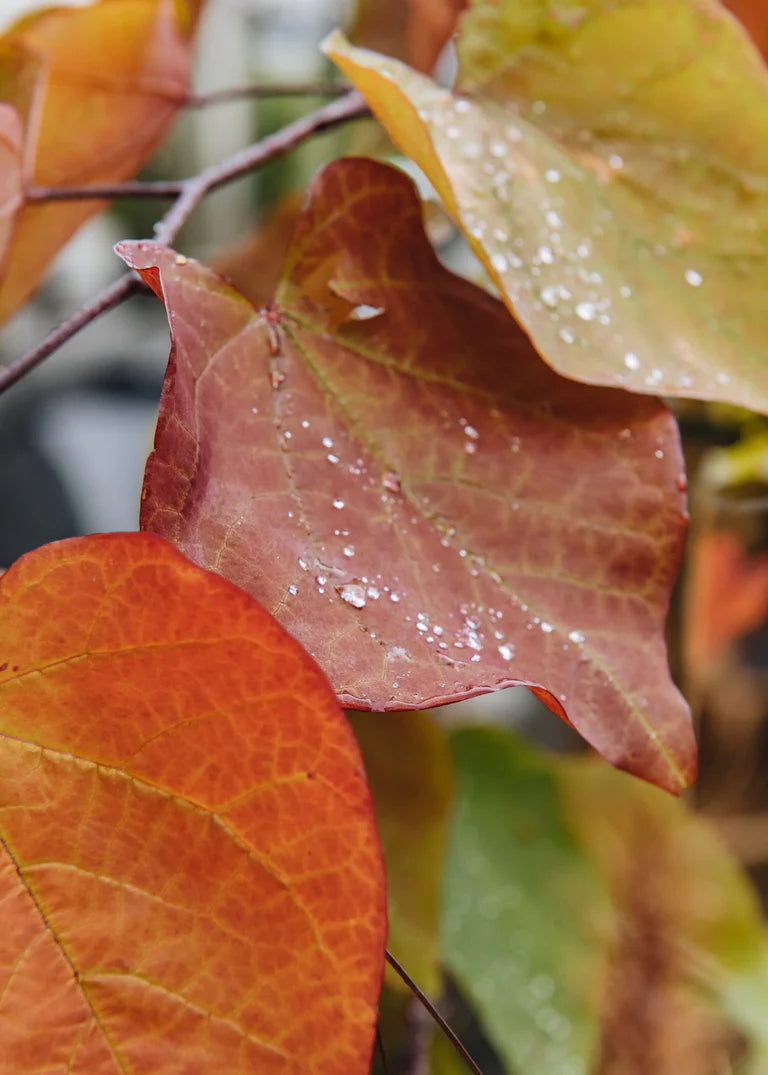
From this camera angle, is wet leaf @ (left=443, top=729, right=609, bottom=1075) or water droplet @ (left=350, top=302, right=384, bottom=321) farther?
wet leaf @ (left=443, top=729, right=609, bottom=1075)

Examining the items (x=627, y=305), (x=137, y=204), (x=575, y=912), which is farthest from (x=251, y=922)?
(x=137, y=204)

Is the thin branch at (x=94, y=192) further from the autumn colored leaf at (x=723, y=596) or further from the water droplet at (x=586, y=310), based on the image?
the autumn colored leaf at (x=723, y=596)

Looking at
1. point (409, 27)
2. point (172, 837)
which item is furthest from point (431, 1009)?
point (409, 27)

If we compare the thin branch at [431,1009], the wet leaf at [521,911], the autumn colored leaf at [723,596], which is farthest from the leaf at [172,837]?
the autumn colored leaf at [723,596]

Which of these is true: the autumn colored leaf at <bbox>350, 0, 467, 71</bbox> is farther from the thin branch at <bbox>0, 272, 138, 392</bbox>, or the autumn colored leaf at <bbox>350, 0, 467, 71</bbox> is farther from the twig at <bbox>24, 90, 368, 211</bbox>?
the thin branch at <bbox>0, 272, 138, 392</bbox>

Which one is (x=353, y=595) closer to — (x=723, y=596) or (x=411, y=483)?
(x=411, y=483)

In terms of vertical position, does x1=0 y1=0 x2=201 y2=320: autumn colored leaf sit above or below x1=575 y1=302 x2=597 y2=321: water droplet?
above

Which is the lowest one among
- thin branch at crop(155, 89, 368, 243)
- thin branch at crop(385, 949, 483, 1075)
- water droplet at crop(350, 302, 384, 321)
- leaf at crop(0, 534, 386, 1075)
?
thin branch at crop(385, 949, 483, 1075)

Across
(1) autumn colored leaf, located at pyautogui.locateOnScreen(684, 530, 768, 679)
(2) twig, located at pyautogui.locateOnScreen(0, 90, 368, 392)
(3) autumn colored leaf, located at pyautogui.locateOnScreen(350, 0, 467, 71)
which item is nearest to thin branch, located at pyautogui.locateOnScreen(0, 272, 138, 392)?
(2) twig, located at pyautogui.locateOnScreen(0, 90, 368, 392)
